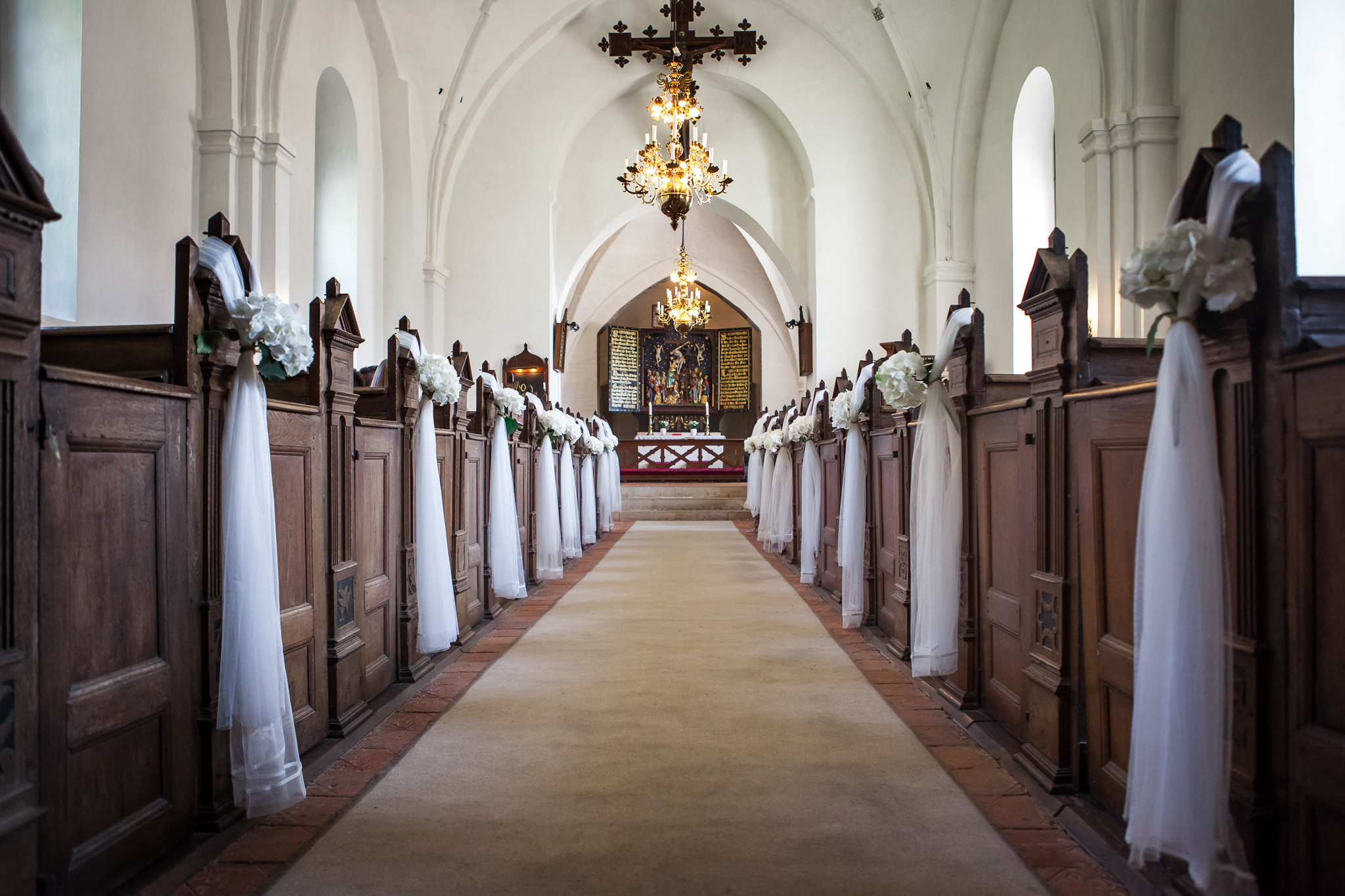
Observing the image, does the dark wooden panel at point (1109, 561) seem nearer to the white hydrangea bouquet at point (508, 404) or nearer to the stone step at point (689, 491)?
the white hydrangea bouquet at point (508, 404)

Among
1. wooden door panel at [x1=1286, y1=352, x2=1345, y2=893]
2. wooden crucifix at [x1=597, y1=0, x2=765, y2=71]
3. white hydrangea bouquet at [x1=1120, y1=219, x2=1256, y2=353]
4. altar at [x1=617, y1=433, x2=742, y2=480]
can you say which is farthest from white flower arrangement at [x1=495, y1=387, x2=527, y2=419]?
altar at [x1=617, y1=433, x2=742, y2=480]

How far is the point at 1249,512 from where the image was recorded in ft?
6.35

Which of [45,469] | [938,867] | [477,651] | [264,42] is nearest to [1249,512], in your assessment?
[938,867]

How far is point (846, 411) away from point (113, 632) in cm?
415

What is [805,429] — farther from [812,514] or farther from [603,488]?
[603,488]

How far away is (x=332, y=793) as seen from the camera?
2.82 metres

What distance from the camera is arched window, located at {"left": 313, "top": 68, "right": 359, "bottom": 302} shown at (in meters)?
10.2

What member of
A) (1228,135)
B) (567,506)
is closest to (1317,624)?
(1228,135)

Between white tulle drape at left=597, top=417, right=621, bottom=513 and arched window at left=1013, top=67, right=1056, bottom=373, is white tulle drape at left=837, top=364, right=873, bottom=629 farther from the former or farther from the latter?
white tulle drape at left=597, top=417, right=621, bottom=513

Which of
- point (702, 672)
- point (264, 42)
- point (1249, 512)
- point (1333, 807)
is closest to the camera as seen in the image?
point (1333, 807)

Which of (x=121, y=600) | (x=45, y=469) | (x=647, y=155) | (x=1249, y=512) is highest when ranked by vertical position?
(x=647, y=155)

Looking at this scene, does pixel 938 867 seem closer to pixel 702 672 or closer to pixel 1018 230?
pixel 702 672

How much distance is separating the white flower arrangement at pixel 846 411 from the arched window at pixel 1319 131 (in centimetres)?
282

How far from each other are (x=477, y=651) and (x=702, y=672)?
4.45 ft
